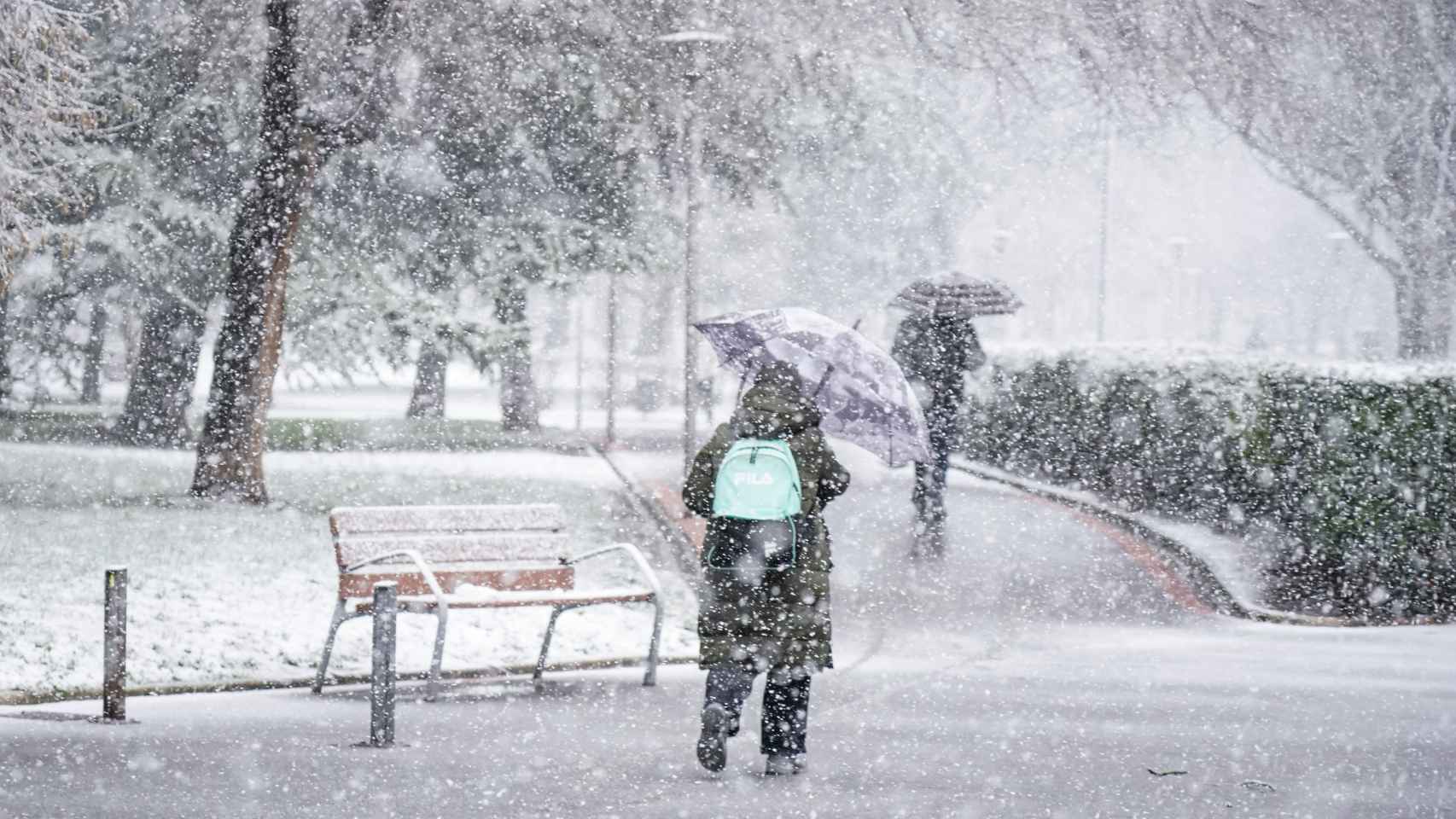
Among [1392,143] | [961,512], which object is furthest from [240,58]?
[1392,143]

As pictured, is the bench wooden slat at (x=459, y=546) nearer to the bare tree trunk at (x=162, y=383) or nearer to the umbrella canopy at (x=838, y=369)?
the umbrella canopy at (x=838, y=369)

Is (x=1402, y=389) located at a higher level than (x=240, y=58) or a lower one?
lower

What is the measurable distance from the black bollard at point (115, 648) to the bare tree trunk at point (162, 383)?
20685mm

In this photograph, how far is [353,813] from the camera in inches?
258

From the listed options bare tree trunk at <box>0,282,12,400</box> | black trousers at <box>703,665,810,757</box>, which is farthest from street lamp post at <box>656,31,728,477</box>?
bare tree trunk at <box>0,282,12,400</box>

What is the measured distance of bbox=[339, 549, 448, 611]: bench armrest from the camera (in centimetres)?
884

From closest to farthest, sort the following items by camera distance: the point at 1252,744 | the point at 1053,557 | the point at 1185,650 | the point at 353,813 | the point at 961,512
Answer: the point at 353,813
the point at 1252,744
the point at 1185,650
the point at 1053,557
the point at 961,512

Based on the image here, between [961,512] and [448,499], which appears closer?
[961,512]

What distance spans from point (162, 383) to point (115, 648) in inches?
887

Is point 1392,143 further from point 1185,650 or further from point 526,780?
point 526,780

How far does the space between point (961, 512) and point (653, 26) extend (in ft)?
20.6

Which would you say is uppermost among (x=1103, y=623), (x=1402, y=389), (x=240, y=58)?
Result: (x=240, y=58)

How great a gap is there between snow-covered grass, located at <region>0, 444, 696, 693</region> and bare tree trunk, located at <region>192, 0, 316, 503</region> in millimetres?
587

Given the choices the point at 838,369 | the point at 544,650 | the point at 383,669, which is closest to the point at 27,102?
the point at 544,650
